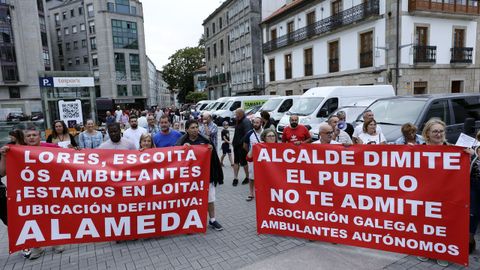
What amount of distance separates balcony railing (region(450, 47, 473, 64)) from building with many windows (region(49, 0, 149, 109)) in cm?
4812

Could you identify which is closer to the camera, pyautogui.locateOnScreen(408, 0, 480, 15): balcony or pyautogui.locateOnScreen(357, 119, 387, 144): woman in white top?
pyautogui.locateOnScreen(357, 119, 387, 144): woman in white top

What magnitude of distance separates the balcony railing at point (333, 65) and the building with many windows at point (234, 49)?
12884 millimetres

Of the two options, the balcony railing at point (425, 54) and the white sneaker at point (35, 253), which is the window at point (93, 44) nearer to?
the balcony railing at point (425, 54)

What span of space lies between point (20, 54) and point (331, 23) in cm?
4312

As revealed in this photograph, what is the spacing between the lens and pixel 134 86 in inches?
2233

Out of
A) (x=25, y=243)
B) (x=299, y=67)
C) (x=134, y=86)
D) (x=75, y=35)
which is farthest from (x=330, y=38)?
(x=75, y=35)

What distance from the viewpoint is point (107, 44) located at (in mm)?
53531

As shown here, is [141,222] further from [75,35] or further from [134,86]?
[75,35]

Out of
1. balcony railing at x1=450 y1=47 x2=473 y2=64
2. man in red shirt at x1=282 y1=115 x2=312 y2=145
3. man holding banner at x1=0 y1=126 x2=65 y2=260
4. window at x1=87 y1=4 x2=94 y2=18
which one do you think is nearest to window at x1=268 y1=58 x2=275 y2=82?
balcony railing at x1=450 y1=47 x2=473 y2=64

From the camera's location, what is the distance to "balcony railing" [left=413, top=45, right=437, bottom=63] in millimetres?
20750

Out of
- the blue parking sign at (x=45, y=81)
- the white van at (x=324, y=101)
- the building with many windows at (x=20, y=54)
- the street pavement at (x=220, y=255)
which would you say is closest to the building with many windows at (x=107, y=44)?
the building with many windows at (x=20, y=54)

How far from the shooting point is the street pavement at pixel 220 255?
3.74m

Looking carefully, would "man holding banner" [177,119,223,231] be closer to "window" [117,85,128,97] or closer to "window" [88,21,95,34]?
"window" [117,85,128,97]

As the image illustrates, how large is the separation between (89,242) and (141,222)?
0.69m
